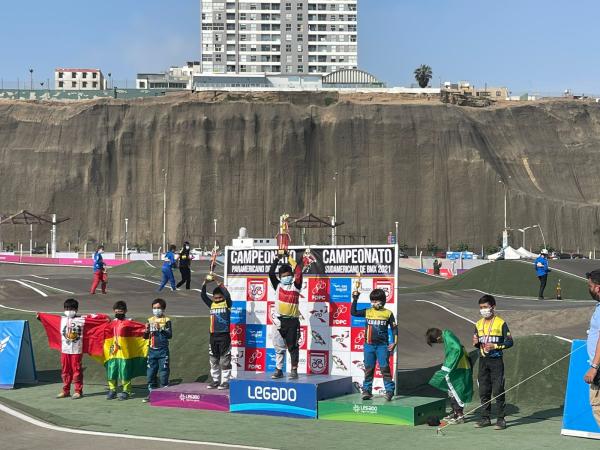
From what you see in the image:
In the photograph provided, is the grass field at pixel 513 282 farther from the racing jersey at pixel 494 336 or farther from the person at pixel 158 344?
the racing jersey at pixel 494 336

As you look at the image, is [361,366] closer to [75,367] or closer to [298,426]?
[298,426]

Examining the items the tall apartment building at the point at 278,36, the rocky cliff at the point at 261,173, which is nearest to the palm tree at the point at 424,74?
the tall apartment building at the point at 278,36

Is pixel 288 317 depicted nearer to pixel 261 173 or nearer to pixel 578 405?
pixel 578 405

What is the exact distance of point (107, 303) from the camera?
28.2m

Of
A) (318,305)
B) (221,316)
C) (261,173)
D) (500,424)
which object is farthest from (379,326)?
(261,173)

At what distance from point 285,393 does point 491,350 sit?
335cm

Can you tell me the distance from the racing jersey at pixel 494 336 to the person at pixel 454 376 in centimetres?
43

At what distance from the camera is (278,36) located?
169250 mm

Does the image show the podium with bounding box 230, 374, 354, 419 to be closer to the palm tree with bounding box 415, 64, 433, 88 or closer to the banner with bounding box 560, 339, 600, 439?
the banner with bounding box 560, 339, 600, 439

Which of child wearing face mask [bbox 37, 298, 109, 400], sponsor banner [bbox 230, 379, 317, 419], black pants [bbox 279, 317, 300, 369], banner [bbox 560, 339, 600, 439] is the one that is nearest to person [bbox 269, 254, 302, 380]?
black pants [bbox 279, 317, 300, 369]

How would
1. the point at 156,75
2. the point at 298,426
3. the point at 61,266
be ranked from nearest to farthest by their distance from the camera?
the point at 298,426, the point at 61,266, the point at 156,75

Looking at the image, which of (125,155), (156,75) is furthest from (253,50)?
(125,155)

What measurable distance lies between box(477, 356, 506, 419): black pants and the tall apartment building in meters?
158

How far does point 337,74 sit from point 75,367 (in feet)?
451
